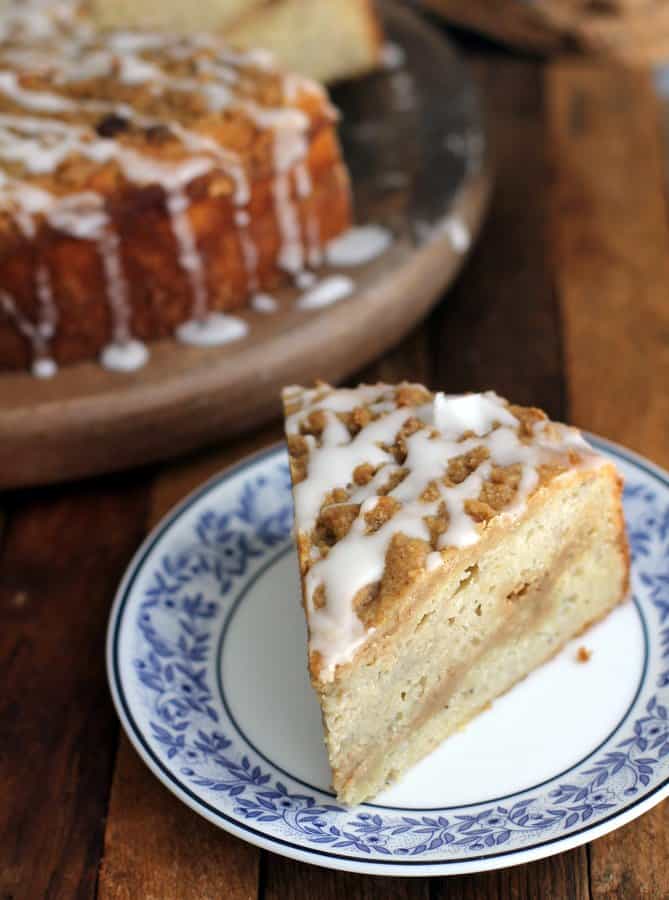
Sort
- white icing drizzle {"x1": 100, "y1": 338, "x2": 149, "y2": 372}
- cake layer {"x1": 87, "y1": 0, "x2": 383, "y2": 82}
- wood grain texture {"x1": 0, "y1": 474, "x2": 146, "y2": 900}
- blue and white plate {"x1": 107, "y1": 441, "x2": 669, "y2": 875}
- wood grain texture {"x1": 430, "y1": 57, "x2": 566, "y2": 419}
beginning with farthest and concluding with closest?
cake layer {"x1": 87, "y1": 0, "x2": 383, "y2": 82} → wood grain texture {"x1": 430, "y1": 57, "x2": 566, "y2": 419} → white icing drizzle {"x1": 100, "y1": 338, "x2": 149, "y2": 372} → wood grain texture {"x1": 0, "y1": 474, "x2": 146, "y2": 900} → blue and white plate {"x1": 107, "y1": 441, "x2": 669, "y2": 875}

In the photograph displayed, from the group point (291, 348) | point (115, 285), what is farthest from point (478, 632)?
point (115, 285)

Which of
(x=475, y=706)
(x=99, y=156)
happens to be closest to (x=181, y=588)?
(x=475, y=706)

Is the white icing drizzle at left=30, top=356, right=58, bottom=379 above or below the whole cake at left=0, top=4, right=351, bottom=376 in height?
below

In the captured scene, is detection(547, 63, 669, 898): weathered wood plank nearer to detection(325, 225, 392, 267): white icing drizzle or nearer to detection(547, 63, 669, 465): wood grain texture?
detection(547, 63, 669, 465): wood grain texture

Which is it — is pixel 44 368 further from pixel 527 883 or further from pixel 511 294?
pixel 527 883

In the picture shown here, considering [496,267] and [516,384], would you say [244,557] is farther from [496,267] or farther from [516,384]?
[496,267]

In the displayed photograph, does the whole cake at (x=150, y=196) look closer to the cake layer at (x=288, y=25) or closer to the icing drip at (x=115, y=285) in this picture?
the icing drip at (x=115, y=285)

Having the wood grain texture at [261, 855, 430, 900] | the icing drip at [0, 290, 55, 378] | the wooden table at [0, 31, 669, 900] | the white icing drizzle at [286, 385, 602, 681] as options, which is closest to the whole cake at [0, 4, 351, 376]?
the icing drip at [0, 290, 55, 378]
